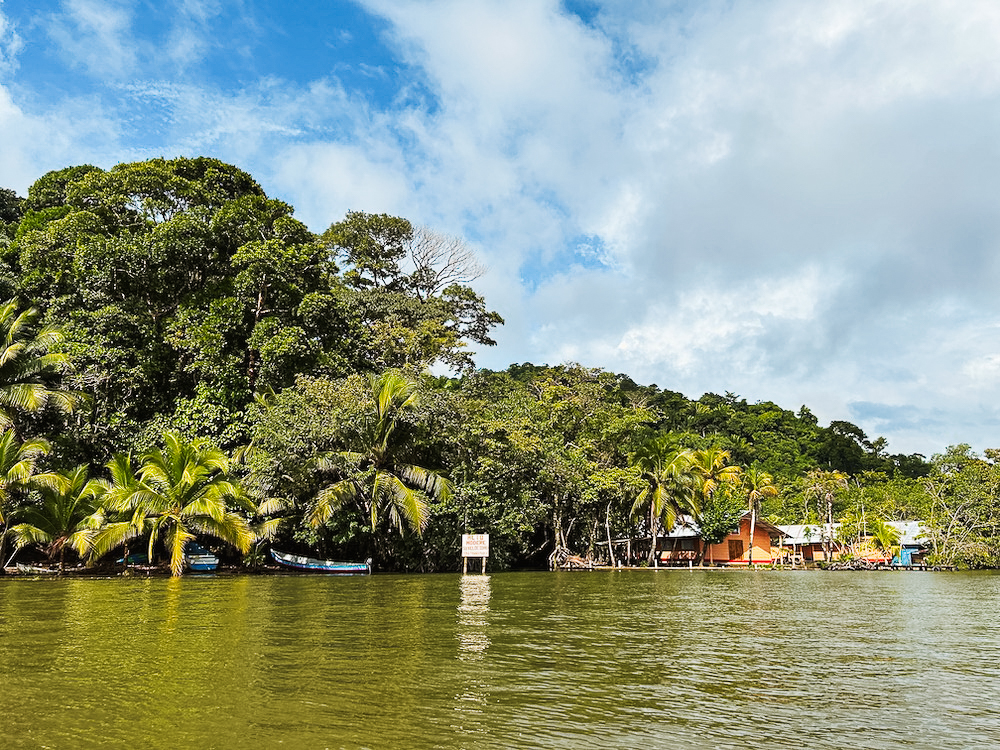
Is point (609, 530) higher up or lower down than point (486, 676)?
lower down

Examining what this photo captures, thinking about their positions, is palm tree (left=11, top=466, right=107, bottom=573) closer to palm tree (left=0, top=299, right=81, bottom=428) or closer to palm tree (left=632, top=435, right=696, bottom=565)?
palm tree (left=0, top=299, right=81, bottom=428)

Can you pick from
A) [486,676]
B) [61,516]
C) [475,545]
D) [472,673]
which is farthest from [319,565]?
[486,676]

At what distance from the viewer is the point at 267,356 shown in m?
26.8

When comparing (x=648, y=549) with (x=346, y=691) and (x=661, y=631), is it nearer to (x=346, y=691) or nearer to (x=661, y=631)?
(x=661, y=631)

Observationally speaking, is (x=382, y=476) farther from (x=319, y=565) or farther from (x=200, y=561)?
(x=200, y=561)

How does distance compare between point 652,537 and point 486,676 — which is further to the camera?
point 652,537

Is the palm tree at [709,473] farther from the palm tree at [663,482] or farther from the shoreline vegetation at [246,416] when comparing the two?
the shoreline vegetation at [246,416]

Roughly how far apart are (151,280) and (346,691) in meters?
26.2

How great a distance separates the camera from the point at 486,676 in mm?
6801

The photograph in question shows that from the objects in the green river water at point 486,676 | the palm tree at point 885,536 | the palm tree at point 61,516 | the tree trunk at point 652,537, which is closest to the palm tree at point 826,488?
the palm tree at point 885,536

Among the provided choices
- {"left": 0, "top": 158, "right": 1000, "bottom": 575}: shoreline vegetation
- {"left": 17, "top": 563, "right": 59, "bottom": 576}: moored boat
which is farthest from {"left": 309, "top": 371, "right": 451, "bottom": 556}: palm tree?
{"left": 17, "top": 563, "right": 59, "bottom": 576}: moored boat

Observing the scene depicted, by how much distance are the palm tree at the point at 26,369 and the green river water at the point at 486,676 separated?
1142cm

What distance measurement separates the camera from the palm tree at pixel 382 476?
2452 centimetres

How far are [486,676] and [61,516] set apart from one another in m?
19.9
